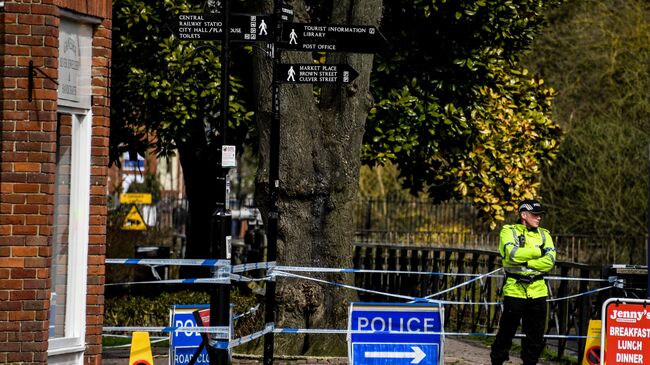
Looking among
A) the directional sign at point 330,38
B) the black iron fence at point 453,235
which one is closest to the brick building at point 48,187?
the directional sign at point 330,38

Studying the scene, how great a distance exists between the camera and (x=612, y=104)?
33.9 m

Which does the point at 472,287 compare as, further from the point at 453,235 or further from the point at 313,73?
the point at 453,235

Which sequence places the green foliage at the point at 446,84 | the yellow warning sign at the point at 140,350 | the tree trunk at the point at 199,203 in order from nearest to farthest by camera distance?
the yellow warning sign at the point at 140,350, the green foliage at the point at 446,84, the tree trunk at the point at 199,203

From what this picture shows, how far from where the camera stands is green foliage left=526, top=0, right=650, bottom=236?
1210 inches

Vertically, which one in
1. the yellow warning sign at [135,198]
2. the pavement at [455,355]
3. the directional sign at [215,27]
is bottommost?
the pavement at [455,355]

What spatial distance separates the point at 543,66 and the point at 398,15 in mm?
17030

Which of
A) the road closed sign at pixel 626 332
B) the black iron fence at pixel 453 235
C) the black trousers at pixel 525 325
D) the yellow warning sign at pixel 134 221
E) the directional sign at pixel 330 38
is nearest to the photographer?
the directional sign at pixel 330 38

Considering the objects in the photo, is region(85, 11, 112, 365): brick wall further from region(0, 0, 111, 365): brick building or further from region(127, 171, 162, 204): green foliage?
region(127, 171, 162, 204): green foliage

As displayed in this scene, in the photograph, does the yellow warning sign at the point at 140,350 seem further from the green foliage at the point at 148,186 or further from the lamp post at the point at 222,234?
the green foliage at the point at 148,186

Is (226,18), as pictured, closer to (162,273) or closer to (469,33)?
(469,33)

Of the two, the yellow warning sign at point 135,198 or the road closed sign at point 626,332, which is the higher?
the yellow warning sign at point 135,198

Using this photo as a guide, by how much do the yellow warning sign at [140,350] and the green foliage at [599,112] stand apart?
66.9ft

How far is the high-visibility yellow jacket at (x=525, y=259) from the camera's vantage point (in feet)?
42.9

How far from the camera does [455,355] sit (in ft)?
56.2
